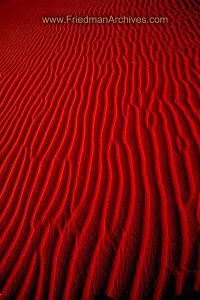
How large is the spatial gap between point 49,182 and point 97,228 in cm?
86

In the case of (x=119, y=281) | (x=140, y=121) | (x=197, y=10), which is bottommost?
(x=119, y=281)

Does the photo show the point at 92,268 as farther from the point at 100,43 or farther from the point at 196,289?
the point at 100,43

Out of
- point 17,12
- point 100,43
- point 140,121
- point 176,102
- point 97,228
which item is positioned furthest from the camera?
point 17,12

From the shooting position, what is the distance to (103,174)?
8.04ft

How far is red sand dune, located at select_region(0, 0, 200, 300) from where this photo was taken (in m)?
1.79

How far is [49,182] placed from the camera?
8.25ft

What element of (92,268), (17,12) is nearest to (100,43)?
(92,268)

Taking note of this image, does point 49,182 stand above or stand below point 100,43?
below

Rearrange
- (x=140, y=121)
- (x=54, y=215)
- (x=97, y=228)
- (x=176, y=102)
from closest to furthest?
(x=97, y=228)
(x=54, y=215)
(x=140, y=121)
(x=176, y=102)

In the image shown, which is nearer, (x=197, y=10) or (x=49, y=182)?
(x=49, y=182)

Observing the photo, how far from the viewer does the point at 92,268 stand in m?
1.83

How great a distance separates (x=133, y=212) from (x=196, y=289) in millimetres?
787

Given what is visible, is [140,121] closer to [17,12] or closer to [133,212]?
[133,212]

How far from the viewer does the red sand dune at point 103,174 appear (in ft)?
5.89
